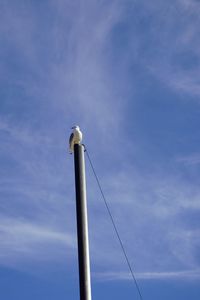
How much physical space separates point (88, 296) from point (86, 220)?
2.46 metres

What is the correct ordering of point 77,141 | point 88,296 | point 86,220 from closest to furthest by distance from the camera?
point 88,296 < point 86,220 < point 77,141

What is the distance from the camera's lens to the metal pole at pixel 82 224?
16719mm

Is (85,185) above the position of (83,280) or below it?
above

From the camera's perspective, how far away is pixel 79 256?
17172 millimetres

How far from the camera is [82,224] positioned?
17719 mm

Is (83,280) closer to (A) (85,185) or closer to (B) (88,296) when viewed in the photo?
(B) (88,296)

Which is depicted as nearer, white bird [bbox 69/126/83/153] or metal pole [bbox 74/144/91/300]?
metal pole [bbox 74/144/91/300]

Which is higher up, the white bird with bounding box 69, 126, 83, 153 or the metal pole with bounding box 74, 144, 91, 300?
the white bird with bounding box 69, 126, 83, 153

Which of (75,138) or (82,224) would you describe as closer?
(82,224)

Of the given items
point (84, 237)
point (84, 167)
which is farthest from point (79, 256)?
point (84, 167)

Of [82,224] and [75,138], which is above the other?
[75,138]

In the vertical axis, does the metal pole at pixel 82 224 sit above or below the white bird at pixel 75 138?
below

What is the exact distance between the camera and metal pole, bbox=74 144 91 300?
16.7 metres

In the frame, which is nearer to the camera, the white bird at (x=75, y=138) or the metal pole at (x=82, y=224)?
the metal pole at (x=82, y=224)
